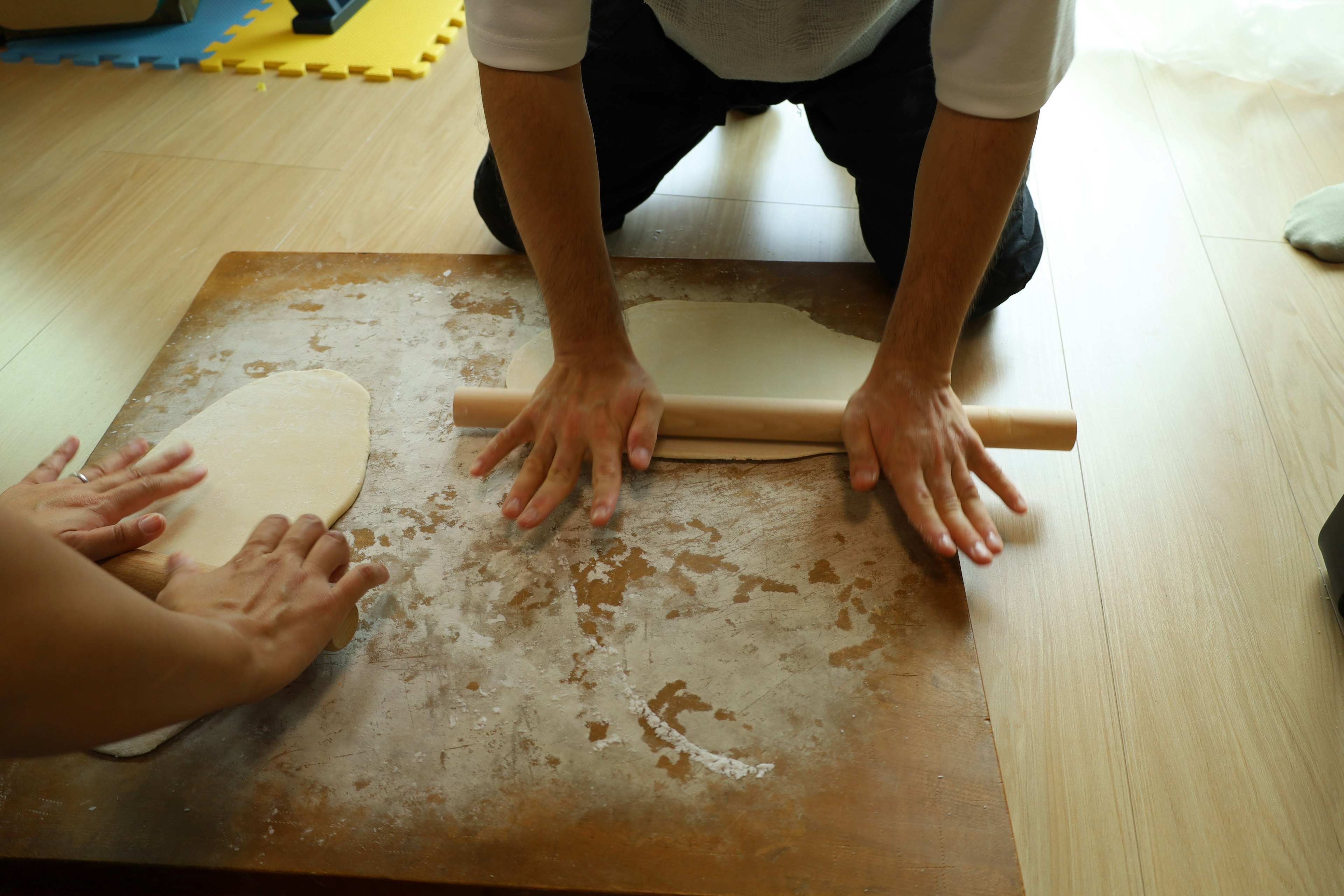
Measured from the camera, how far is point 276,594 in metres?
0.94

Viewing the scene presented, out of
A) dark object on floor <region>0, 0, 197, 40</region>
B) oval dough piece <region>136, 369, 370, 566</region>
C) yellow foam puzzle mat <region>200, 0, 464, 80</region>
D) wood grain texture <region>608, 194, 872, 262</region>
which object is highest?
dark object on floor <region>0, 0, 197, 40</region>

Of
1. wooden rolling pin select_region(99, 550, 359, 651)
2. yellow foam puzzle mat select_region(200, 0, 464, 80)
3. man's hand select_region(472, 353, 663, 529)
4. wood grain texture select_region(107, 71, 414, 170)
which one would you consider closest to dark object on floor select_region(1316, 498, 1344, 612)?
man's hand select_region(472, 353, 663, 529)

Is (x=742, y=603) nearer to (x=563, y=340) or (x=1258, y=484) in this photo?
(x=563, y=340)

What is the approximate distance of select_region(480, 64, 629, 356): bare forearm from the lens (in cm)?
115

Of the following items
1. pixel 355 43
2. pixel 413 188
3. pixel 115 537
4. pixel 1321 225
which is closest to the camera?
pixel 115 537

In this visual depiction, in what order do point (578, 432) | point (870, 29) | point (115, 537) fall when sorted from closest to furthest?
point (115, 537) → point (578, 432) → point (870, 29)

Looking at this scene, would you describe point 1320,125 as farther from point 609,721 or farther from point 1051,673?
point 609,721

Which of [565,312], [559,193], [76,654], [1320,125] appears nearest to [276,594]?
[76,654]

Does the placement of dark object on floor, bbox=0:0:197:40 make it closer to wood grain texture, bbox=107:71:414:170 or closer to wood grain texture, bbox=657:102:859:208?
wood grain texture, bbox=107:71:414:170

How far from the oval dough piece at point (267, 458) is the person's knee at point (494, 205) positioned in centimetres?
49

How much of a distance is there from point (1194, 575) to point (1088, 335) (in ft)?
1.79

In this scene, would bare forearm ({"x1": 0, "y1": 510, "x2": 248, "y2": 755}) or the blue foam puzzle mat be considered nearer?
bare forearm ({"x1": 0, "y1": 510, "x2": 248, "y2": 755})

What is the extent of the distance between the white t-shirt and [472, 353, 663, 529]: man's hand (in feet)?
1.39

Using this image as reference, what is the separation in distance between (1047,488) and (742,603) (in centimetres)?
60
